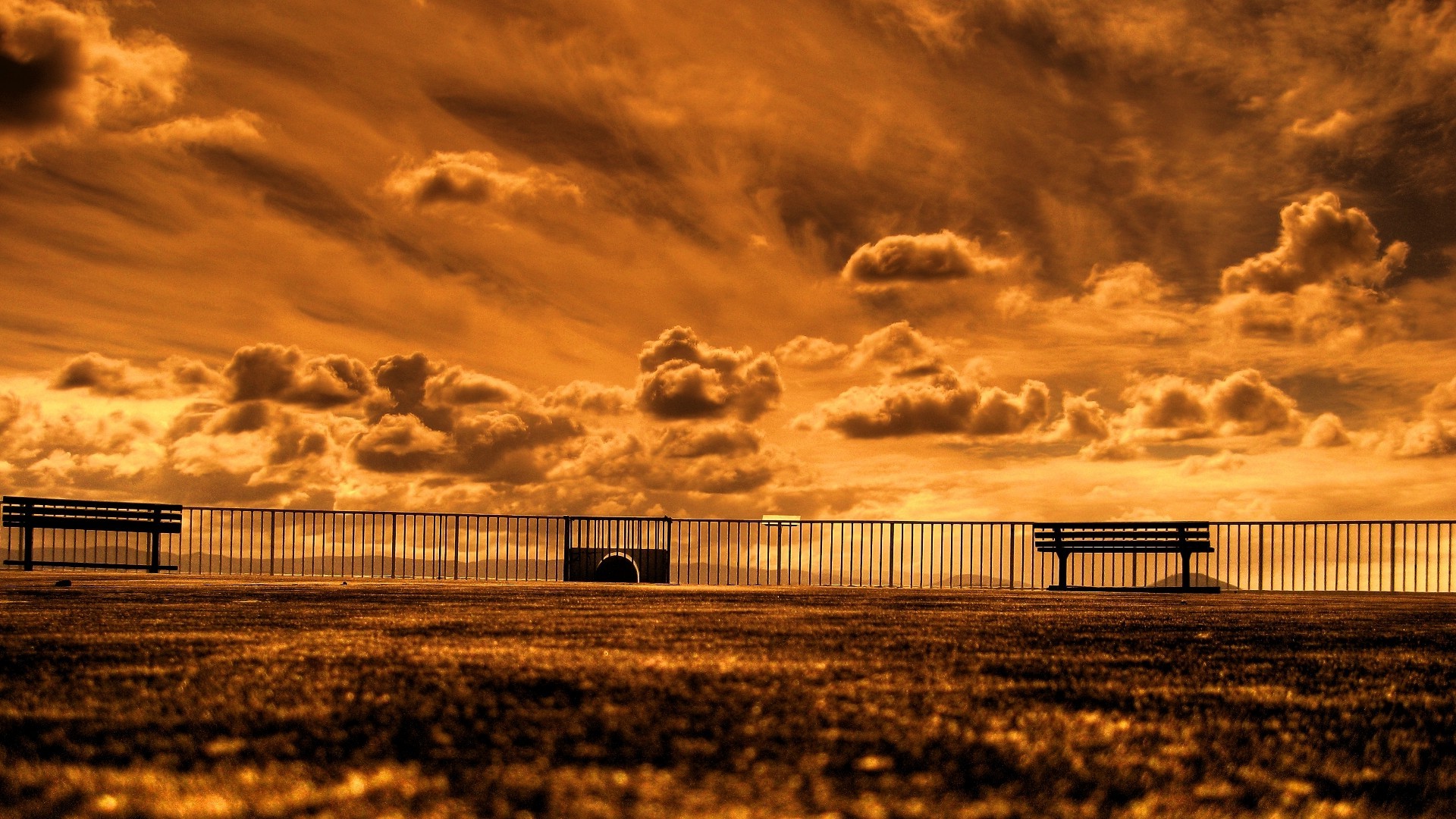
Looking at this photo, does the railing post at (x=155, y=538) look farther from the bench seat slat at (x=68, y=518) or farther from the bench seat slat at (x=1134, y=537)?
the bench seat slat at (x=1134, y=537)

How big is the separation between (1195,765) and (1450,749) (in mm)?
1076

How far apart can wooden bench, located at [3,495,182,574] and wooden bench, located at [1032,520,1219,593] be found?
74.4 ft

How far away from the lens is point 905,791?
2.56 meters

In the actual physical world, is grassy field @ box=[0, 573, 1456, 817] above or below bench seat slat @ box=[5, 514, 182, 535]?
above

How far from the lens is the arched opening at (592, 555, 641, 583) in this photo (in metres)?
28.2

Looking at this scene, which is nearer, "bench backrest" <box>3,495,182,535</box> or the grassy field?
the grassy field

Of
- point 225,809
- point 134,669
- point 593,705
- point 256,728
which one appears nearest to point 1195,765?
point 593,705

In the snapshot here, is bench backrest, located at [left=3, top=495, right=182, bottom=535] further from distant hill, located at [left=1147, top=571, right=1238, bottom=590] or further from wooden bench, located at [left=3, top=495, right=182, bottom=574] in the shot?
distant hill, located at [left=1147, top=571, right=1238, bottom=590]

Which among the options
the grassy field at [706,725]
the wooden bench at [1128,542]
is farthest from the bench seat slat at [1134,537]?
the grassy field at [706,725]

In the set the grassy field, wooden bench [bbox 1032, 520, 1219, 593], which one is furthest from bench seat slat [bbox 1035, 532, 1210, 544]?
the grassy field

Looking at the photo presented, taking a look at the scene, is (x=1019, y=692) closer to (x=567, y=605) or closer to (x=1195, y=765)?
(x=1195, y=765)

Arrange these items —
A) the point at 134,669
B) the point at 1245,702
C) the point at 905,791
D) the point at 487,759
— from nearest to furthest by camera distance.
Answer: the point at 905,791
the point at 487,759
the point at 1245,702
the point at 134,669

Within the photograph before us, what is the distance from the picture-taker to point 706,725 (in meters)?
3.34

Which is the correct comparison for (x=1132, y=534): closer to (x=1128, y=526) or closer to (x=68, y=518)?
(x=1128, y=526)
